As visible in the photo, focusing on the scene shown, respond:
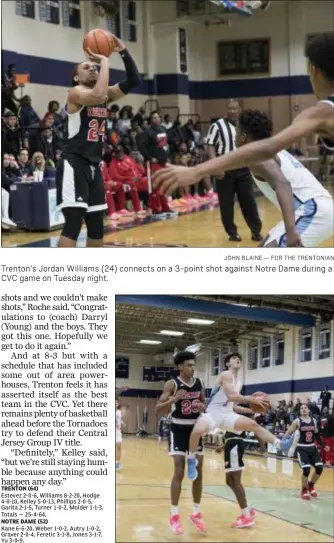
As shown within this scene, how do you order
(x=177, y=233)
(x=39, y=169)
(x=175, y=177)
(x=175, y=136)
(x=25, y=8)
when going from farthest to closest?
(x=25, y=8), (x=39, y=169), (x=175, y=136), (x=177, y=233), (x=175, y=177)

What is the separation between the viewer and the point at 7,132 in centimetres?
199

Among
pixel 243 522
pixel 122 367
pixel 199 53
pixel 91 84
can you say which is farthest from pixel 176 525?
pixel 199 53

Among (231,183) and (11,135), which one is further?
(11,135)

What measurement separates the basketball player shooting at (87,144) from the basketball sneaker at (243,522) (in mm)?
659

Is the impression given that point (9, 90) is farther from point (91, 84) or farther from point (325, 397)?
point (325, 397)

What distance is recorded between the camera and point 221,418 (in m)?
1.83

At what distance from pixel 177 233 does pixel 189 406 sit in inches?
14.9

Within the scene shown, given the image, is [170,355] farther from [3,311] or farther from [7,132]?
[7,132]

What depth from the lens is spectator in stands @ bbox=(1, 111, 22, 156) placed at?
1.92 m

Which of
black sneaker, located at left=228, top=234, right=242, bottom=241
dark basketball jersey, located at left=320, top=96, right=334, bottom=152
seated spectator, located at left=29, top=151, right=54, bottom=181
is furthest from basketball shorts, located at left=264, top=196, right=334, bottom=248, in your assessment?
seated spectator, located at left=29, top=151, right=54, bottom=181

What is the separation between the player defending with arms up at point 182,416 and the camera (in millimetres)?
1798

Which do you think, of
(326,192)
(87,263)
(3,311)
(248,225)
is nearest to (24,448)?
(3,311)

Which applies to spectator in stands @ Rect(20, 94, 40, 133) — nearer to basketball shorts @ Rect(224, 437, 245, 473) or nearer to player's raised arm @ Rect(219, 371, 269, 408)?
player's raised arm @ Rect(219, 371, 269, 408)

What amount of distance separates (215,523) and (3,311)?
639 millimetres
